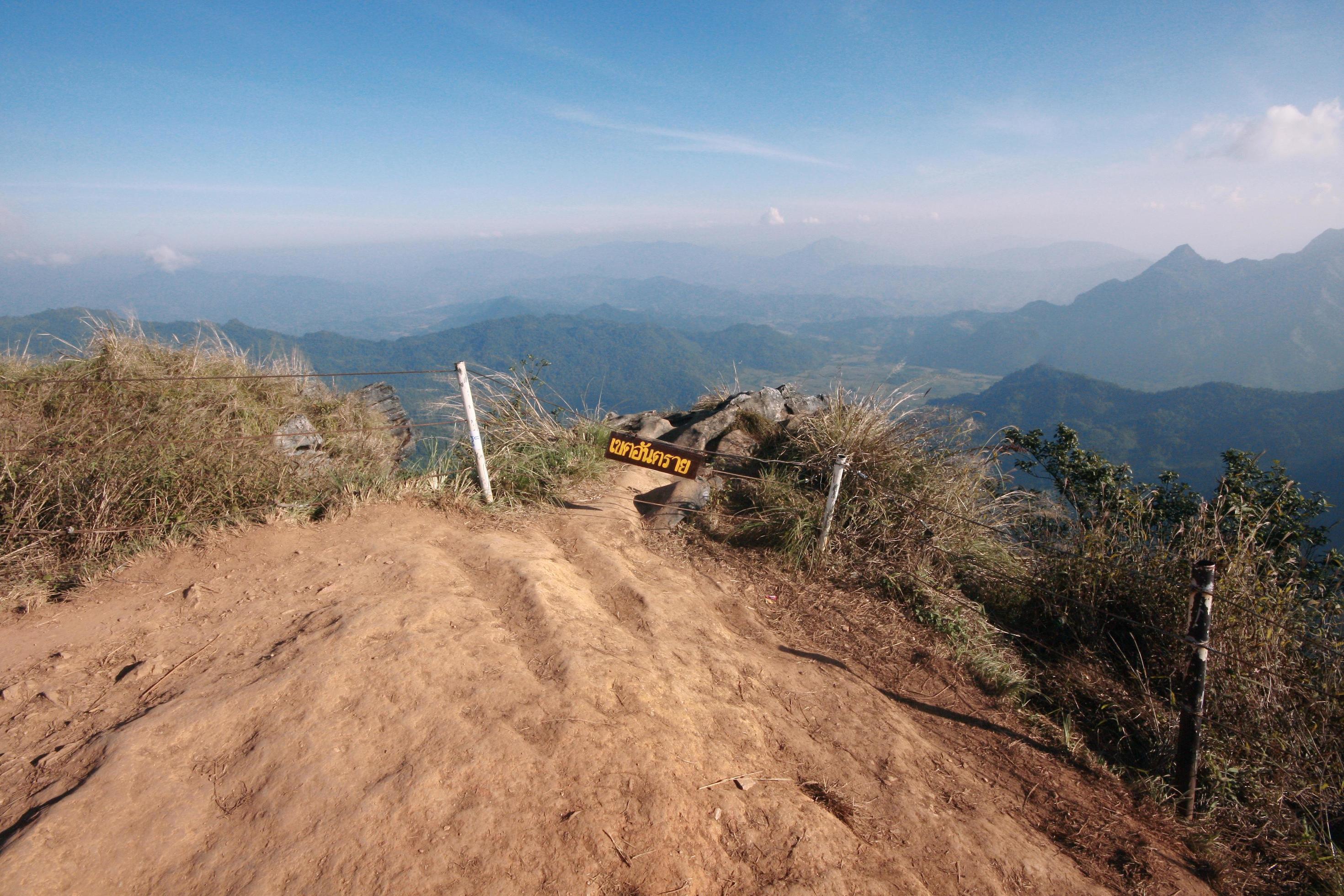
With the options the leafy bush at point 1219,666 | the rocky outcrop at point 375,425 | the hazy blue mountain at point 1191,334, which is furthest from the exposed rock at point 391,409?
the hazy blue mountain at point 1191,334

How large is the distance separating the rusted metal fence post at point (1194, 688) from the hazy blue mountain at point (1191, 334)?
157 meters

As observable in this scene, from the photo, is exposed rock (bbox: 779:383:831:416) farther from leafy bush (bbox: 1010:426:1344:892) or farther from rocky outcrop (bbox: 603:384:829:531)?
leafy bush (bbox: 1010:426:1344:892)

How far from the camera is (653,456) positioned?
553 centimetres

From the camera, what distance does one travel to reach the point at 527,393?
7281mm

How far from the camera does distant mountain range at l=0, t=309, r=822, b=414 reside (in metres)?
101

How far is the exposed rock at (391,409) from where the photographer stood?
27.2 ft

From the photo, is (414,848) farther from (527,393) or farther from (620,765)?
(527,393)

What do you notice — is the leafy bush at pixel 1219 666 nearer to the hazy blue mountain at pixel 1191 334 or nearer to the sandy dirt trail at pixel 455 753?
the sandy dirt trail at pixel 455 753

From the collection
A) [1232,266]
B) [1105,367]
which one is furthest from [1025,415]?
[1232,266]

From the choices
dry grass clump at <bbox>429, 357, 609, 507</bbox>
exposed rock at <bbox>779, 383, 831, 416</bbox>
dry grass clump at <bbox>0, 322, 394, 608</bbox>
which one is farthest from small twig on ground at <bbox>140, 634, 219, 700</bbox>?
exposed rock at <bbox>779, 383, 831, 416</bbox>

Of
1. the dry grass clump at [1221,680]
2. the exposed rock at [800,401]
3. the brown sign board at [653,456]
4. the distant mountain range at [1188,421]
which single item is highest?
the brown sign board at [653,456]

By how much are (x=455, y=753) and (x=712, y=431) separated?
18.3 feet

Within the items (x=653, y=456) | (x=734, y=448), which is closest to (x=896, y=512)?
(x=734, y=448)

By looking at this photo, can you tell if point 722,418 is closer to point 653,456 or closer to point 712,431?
point 712,431
